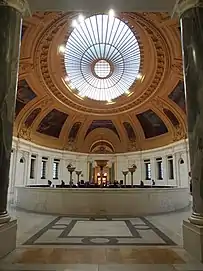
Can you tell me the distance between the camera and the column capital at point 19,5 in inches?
183

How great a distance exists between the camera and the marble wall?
59.4 ft

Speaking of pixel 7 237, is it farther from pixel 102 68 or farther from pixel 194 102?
pixel 102 68

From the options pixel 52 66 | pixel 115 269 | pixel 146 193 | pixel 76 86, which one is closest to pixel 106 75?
pixel 76 86

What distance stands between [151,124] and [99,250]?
1797cm

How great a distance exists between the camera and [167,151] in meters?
20.6

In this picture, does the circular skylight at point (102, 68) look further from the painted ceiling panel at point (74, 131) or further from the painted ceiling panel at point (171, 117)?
the painted ceiling panel at point (171, 117)

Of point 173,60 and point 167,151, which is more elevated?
point 173,60

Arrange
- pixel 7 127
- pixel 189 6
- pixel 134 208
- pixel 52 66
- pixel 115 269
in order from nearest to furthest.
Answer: pixel 115 269
pixel 7 127
pixel 189 6
pixel 134 208
pixel 52 66

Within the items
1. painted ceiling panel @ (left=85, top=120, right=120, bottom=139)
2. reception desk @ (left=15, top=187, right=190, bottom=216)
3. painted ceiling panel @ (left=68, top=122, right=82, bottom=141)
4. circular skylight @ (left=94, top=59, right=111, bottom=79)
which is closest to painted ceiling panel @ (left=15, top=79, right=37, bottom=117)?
circular skylight @ (left=94, top=59, right=111, bottom=79)

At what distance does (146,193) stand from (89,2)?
7564 mm

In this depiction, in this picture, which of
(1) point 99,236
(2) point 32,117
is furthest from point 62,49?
(1) point 99,236

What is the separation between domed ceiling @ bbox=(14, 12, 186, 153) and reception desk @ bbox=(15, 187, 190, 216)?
8.60 metres

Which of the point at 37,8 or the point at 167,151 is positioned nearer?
the point at 37,8

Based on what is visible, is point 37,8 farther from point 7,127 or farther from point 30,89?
point 30,89
